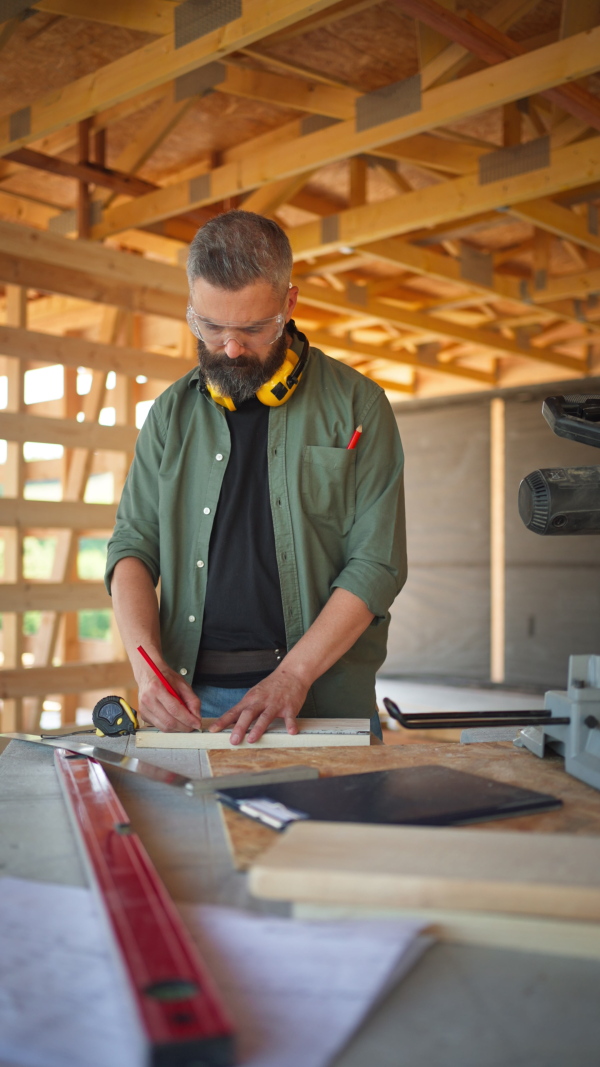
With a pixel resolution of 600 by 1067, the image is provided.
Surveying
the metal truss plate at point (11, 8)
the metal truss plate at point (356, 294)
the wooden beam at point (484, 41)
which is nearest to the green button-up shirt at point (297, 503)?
the wooden beam at point (484, 41)

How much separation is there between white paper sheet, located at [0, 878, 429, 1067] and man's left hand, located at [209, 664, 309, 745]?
64 cm

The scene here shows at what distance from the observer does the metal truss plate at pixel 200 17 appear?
3027 mm

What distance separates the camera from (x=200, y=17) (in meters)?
3.10

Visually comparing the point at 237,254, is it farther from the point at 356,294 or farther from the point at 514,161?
the point at 356,294

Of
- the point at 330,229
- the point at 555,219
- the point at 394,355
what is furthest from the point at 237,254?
the point at 394,355

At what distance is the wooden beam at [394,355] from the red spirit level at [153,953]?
22.5 ft

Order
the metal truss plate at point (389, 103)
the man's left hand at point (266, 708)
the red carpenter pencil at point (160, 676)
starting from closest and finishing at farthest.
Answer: the man's left hand at point (266, 708)
the red carpenter pencil at point (160, 676)
the metal truss plate at point (389, 103)

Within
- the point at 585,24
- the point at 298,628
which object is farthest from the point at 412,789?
the point at 585,24

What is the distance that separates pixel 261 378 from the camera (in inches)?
71.9

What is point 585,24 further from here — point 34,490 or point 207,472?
point 34,490

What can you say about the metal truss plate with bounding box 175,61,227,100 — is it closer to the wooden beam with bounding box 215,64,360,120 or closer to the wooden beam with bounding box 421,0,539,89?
the wooden beam with bounding box 215,64,360,120

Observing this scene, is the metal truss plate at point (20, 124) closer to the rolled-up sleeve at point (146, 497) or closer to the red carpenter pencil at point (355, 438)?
the rolled-up sleeve at point (146, 497)

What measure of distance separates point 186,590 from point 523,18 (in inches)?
129

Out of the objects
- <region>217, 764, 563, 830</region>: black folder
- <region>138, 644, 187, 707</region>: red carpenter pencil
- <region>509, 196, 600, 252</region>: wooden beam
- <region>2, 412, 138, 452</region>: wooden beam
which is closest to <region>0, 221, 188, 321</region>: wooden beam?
<region>2, 412, 138, 452</region>: wooden beam
